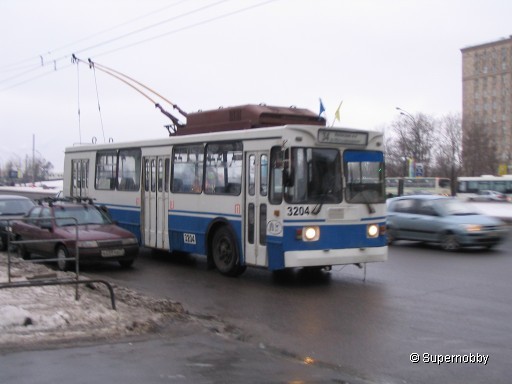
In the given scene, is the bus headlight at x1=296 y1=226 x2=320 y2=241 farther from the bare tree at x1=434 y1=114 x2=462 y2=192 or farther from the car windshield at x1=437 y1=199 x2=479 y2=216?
the bare tree at x1=434 y1=114 x2=462 y2=192

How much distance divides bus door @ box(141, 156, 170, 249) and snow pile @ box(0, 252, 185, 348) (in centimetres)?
470

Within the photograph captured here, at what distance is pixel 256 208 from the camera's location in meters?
11.9

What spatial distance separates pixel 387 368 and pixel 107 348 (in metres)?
3.05

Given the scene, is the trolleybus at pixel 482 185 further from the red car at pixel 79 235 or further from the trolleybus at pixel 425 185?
the red car at pixel 79 235

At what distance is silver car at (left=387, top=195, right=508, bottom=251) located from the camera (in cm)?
1764

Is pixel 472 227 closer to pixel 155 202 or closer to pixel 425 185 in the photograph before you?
pixel 155 202

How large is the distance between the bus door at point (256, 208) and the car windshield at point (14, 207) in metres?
9.00

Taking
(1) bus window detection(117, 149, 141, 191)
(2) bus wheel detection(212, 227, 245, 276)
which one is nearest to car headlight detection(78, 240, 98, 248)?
(2) bus wheel detection(212, 227, 245, 276)

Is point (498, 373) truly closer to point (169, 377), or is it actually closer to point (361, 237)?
point (169, 377)

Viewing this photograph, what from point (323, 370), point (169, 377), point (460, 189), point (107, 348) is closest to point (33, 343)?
point (107, 348)

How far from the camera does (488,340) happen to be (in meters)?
7.78

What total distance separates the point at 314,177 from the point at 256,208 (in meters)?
1.27

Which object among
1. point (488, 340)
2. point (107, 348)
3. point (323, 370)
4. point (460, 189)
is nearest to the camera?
point (323, 370)

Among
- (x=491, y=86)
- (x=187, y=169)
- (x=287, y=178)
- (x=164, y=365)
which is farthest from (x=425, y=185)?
(x=491, y=86)
